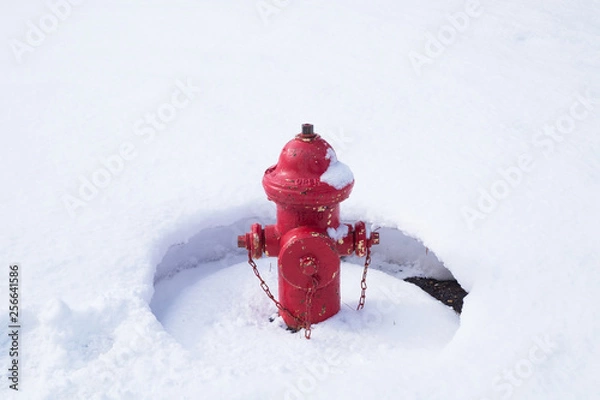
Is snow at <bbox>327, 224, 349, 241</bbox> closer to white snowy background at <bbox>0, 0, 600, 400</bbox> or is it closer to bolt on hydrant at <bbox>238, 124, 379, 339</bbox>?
bolt on hydrant at <bbox>238, 124, 379, 339</bbox>

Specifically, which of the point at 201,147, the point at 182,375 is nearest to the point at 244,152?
the point at 201,147

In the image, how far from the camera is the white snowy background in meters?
1.92

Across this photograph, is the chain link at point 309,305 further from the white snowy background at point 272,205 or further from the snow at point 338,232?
the snow at point 338,232

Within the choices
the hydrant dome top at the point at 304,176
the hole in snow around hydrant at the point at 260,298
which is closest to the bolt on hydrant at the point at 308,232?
the hydrant dome top at the point at 304,176

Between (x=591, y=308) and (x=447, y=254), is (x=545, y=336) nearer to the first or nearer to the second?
(x=591, y=308)

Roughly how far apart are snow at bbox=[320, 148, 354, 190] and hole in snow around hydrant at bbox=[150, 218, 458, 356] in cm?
70

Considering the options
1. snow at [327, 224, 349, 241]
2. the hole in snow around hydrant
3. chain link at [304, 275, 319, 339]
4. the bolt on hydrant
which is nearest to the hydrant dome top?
the bolt on hydrant

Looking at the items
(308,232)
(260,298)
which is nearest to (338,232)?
(308,232)

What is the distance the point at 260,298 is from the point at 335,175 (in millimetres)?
848

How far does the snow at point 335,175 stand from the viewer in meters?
2.14

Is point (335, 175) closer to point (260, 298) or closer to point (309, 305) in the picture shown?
point (309, 305)

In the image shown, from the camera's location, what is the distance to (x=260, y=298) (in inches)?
104

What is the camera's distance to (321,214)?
226 centimetres

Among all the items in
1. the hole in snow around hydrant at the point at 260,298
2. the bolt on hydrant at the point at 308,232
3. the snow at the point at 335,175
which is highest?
the snow at the point at 335,175
